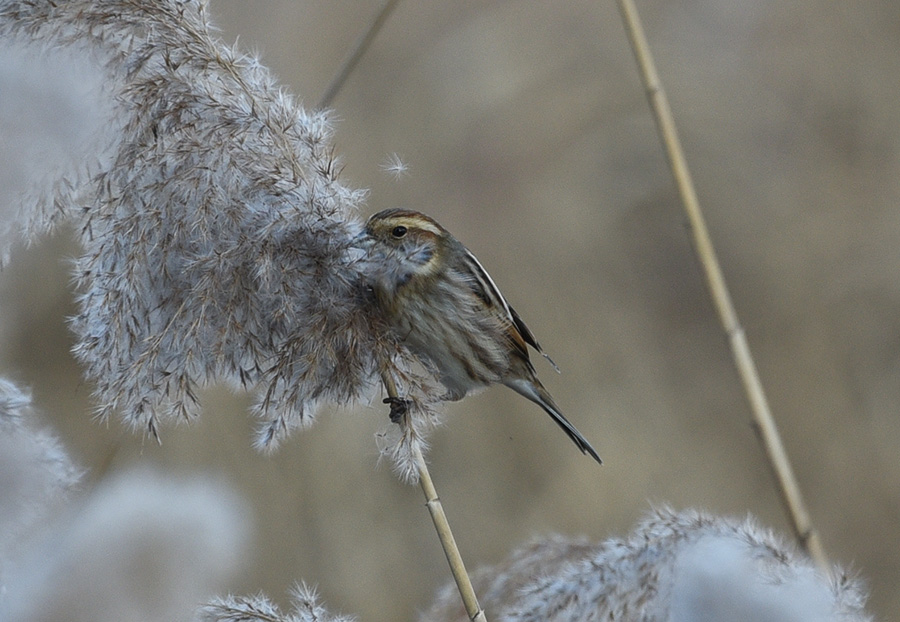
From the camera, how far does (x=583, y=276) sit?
12.0 feet

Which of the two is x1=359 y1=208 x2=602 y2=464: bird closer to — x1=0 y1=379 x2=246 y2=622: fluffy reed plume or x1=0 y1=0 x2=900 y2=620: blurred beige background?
x1=0 y1=379 x2=246 y2=622: fluffy reed plume

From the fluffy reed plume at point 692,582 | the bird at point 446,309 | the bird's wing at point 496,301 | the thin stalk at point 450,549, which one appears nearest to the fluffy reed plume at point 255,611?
the thin stalk at point 450,549

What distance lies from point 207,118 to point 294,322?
12.0 inches

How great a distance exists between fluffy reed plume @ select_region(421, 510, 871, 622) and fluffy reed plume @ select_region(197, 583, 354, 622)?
0.25 meters

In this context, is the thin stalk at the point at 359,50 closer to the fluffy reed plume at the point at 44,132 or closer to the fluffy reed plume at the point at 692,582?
the fluffy reed plume at the point at 44,132

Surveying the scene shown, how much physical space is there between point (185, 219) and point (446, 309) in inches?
21.0

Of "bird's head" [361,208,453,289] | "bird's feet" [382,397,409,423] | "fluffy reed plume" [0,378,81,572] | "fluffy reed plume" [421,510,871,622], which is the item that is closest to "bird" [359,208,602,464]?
A: "bird's head" [361,208,453,289]

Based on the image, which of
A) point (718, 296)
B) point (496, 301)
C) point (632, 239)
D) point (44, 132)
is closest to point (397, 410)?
point (496, 301)

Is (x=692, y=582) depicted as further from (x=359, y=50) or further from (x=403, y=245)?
Answer: (x=359, y=50)

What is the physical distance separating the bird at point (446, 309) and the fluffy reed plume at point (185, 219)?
0.51 ft

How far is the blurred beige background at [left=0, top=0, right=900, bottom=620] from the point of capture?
133 inches

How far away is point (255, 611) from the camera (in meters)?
1.12

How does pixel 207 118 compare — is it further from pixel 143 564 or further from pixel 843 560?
pixel 843 560

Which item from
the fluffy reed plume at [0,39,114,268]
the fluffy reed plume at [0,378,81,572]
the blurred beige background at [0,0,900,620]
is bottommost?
the fluffy reed plume at [0,378,81,572]
